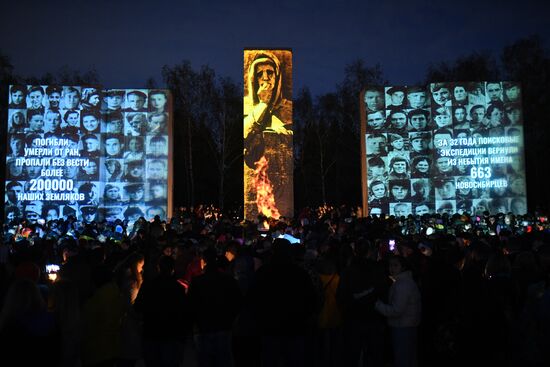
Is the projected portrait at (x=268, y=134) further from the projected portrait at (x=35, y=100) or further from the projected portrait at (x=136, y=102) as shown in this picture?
the projected portrait at (x=35, y=100)

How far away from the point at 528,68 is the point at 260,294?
37160 millimetres

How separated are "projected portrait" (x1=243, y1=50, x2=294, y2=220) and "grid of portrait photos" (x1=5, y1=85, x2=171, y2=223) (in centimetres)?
365

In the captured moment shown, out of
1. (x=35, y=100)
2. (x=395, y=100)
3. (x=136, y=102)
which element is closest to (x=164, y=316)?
(x=136, y=102)

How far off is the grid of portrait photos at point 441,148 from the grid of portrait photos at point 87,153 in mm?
8819

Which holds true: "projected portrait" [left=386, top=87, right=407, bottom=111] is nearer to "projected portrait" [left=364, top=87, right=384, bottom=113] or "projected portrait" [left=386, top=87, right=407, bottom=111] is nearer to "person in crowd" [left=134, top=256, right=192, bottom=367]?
"projected portrait" [left=364, top=87, right=384, bottom=113]

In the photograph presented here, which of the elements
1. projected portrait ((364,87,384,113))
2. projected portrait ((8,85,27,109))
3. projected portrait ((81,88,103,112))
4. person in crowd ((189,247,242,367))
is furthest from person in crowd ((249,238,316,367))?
projected portrait ((8,85,27,109))

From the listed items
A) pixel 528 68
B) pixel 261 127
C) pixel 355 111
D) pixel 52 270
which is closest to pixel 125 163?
pixel 261 127

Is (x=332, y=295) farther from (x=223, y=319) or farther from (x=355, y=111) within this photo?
(x=355, y=111)

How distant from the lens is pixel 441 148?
26328 mm

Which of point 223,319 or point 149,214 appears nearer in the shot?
point 223,319

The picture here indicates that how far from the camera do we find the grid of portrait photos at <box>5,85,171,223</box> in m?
24.9

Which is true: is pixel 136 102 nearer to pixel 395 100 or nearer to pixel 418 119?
pixel 395 100

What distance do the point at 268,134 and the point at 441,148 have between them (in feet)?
23.8

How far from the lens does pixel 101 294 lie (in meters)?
6.10
